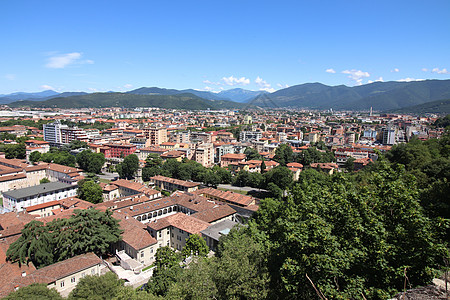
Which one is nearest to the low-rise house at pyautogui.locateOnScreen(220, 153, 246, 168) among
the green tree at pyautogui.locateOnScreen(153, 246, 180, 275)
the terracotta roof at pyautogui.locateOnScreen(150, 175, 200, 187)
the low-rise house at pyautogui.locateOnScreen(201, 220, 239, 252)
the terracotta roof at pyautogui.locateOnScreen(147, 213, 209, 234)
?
the terracotta roof at pyautogui.locateOnScreen(150, 175, 200, 187)

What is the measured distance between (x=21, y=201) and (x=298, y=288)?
21.3m

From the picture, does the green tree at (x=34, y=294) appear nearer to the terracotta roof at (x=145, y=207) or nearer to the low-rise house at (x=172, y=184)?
the terracotta roof at (x=145, y=207)

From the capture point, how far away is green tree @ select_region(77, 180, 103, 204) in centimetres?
2133

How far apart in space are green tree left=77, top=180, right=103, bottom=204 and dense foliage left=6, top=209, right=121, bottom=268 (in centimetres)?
839

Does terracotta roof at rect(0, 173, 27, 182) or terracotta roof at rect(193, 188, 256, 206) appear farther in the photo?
terracotta roof at rect(0, 173, 27, 182)

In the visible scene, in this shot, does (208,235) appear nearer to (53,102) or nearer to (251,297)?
(251,297)

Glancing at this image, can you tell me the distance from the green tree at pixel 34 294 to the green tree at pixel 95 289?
605mm

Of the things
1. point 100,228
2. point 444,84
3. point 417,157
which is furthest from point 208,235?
point 444,84

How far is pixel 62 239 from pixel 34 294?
427 centimetres

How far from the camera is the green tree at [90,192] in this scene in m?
21.3

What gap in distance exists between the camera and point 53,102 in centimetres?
13850

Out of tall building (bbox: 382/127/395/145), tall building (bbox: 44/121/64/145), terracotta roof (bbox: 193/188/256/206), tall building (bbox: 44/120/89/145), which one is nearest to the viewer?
terracotta roof (bbox: 193/188/256/206)

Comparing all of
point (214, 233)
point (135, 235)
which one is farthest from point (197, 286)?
point (135, 235)

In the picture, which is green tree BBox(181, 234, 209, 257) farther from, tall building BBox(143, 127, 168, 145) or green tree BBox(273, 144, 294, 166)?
tall building BBox(143, 127, 168, 145)
